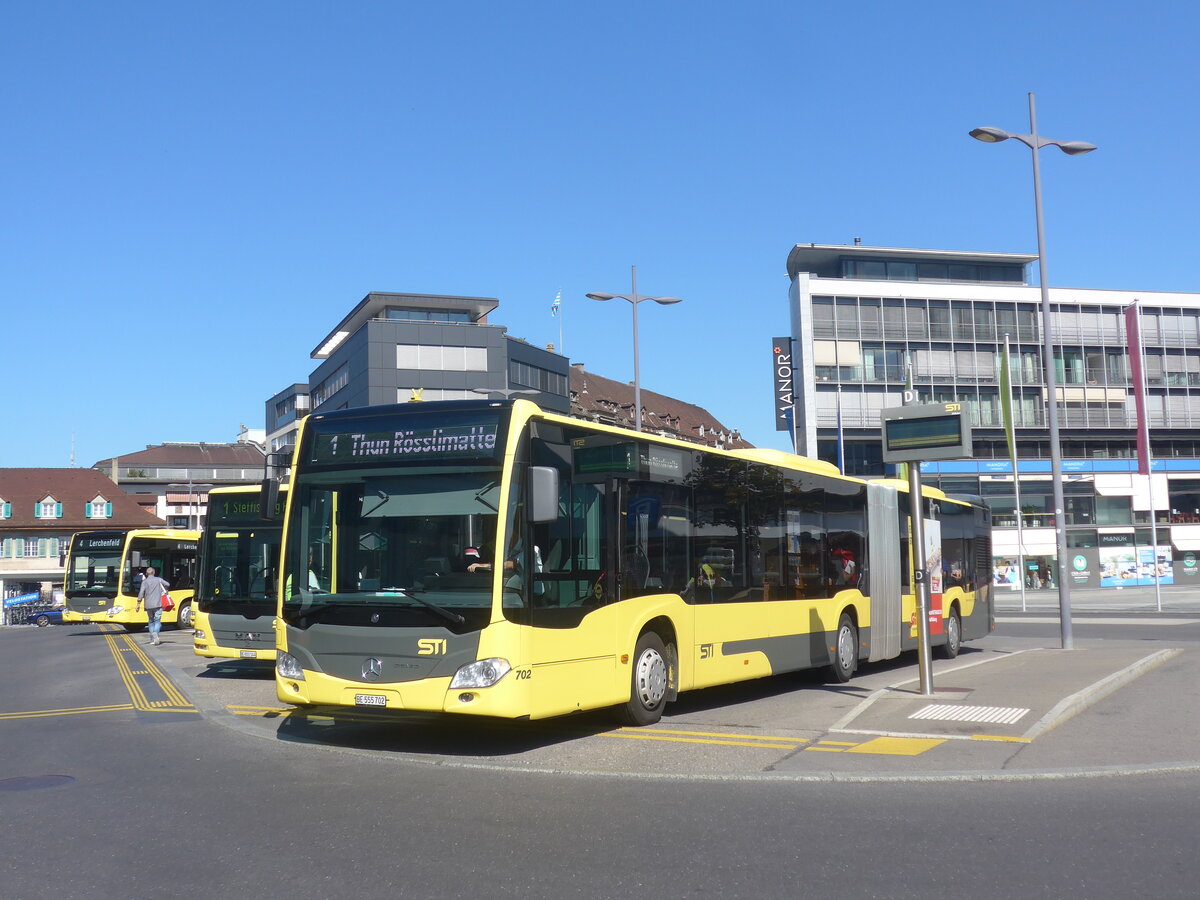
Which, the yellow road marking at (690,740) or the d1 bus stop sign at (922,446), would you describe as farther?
the d1 bus stop sign at (922,446)

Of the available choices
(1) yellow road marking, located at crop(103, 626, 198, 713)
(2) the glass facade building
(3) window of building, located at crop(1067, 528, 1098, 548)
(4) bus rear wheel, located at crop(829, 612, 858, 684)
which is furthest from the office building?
(4) bus rear wheel, located at crop(829, 612, 858, 684)

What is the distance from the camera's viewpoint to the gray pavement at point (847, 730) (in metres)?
9.20

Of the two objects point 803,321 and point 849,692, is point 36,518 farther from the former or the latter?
point 849,692

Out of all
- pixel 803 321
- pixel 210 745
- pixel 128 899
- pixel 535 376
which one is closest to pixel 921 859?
pixel 128 899

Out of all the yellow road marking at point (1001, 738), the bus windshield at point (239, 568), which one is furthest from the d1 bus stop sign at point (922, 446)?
the bus windshield at point (239, 568)

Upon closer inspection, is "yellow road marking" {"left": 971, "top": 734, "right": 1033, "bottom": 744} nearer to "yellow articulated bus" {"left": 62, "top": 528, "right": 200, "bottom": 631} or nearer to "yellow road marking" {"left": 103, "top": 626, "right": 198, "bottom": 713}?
"yellow road marking" {"left": 103, "top": 626, "right": 198, "bottom": 713}

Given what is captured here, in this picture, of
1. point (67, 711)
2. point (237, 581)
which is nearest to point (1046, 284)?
point (237, 581)

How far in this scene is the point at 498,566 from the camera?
9719mm

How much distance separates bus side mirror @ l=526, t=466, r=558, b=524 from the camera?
9.74 m

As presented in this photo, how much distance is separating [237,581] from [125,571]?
19520mm

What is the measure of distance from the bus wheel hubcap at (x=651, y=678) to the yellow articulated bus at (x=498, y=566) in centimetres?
2

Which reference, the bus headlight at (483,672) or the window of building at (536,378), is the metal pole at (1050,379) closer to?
the bus headlight at (483,672)

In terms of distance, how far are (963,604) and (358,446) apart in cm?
1392

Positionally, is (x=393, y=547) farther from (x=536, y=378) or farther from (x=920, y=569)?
(x=536, y=378)
